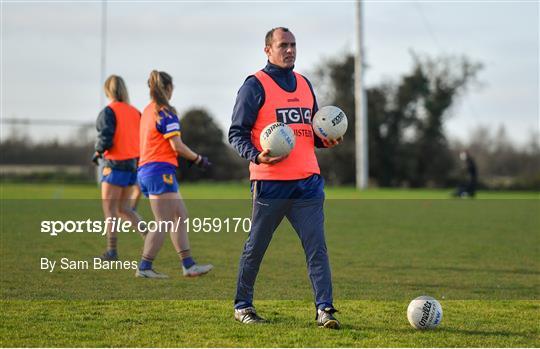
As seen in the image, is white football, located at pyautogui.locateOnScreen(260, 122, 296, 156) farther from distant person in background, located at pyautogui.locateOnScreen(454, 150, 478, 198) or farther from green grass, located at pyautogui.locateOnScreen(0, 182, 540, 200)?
distant person in background, located at pyautogui.locateOnScreen(454, 150, 478, 198)

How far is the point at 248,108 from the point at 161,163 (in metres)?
2.75

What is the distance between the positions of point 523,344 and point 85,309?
3613 millimetres

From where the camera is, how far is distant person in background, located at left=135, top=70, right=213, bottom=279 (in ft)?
29.2

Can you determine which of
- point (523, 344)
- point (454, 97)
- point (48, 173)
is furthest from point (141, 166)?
point (454, 97)

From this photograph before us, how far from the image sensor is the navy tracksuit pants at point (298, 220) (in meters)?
6.53

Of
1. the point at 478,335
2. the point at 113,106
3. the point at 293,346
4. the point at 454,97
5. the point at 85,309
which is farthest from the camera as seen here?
the point at 454,97

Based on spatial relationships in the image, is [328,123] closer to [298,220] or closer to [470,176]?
[298,220]

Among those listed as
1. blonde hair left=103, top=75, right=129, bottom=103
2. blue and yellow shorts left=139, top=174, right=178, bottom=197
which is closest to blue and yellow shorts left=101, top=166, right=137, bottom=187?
blonde hair left=103, top=75, right=129, bottom=103

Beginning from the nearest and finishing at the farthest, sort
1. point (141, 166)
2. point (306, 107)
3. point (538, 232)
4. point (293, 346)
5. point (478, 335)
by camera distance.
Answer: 1. point (293, 346)
2. point (478, 335)
3. point (306, 107)
4. point (141, 166)
5. point (538, 232)

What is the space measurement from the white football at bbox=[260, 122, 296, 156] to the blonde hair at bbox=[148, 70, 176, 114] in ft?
9.45

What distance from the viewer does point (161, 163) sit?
29.7 ft

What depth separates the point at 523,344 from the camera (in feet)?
19.4

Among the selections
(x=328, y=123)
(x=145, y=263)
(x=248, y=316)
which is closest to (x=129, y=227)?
(x=145, y=263)

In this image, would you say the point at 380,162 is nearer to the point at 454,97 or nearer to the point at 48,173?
the point at 454,97
